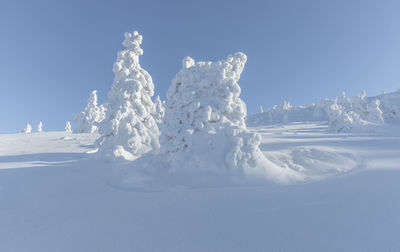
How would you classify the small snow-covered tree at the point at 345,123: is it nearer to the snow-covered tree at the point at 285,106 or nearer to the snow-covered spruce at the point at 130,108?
the snow-covered spruce at the point at 130,108

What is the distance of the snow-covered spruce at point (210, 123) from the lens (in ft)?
21.0

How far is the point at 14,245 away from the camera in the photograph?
3.26 metres

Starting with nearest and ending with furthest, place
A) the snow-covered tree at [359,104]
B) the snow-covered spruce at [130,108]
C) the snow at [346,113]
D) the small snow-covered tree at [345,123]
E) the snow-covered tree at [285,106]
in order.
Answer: the snow-covered spruce at [130,108] < the small snow-covered tree at [345,123] < the snow at [346,113] < the snow-covered tree at [359,104] < the snow-covered tree at [285,106]

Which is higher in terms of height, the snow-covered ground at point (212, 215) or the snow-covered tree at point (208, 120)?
the snow-covered tree at point (208, 120)

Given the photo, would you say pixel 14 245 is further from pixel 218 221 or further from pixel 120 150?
pixel 120 150

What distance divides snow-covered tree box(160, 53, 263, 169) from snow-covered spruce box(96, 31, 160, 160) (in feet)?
18.5

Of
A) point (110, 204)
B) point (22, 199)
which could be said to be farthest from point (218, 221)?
point (22, 199)

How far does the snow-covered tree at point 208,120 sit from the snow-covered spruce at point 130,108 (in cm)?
562

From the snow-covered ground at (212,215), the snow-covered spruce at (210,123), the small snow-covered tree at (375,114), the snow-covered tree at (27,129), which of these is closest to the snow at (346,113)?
the small snow-covered tree at (375,114)

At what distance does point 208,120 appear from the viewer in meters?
7.12

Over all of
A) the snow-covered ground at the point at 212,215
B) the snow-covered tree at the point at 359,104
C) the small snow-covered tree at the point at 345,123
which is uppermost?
the snow-covered tree at the point at 359,104

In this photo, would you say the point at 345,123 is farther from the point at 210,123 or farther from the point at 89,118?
the point at 89,118

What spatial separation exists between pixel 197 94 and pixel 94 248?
637 cm

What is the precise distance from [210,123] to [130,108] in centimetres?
927
